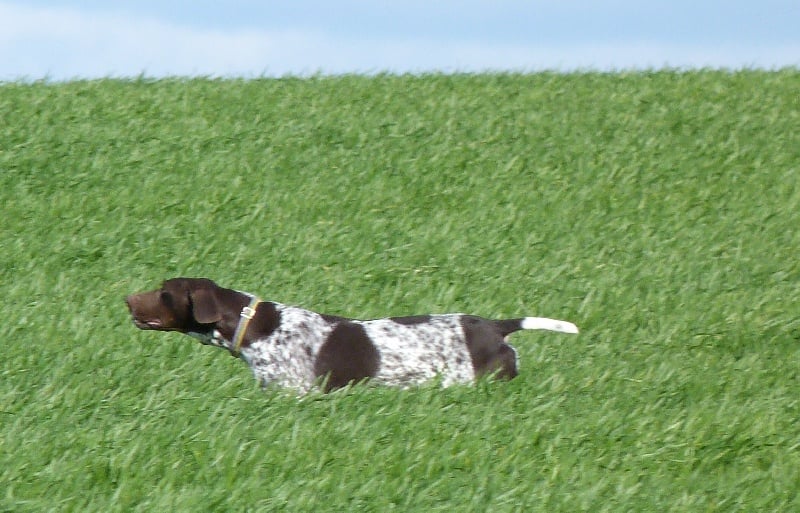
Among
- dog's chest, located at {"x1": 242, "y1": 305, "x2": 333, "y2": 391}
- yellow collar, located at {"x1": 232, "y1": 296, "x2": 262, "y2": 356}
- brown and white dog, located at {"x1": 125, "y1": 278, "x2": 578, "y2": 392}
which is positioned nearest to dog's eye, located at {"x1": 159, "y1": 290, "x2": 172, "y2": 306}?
brown and white dog, located at {"x1": 125, "y1": 278, "x2": 578, "y2": 392}

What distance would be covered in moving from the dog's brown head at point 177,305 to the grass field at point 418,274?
34cm

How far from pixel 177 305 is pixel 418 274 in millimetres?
4486

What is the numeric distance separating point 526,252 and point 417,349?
508 centimetres

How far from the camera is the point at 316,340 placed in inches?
268

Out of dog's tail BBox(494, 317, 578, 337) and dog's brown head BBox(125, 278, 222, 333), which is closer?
dog's brown head BBox(125, 278, 222, 333)

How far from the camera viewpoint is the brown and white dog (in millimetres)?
6730

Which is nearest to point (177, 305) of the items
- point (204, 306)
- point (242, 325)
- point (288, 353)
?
point (204, 306)

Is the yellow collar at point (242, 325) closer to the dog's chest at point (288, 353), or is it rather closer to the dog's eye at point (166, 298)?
the dog's chest at point (288, 353)

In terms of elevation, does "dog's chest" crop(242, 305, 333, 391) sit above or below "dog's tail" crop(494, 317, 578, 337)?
below

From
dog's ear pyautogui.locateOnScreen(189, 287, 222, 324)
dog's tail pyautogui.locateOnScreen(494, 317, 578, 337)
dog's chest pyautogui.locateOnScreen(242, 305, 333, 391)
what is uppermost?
dog's ear pyautogui.locateOnScreen(189, 287, 222, 324)

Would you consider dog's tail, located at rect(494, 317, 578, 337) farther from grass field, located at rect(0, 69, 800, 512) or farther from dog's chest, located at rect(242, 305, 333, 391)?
dog's chest, located at rect(242, 305, 333, 391)

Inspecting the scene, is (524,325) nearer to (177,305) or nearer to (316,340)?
(316,340)

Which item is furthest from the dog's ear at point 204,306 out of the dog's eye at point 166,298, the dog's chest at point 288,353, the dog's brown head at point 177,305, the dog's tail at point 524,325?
the dog's tail at point 524,325

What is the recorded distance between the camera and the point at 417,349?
7023 millimetres
